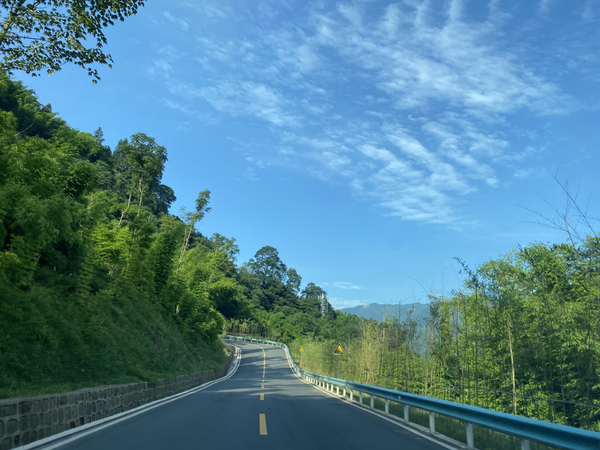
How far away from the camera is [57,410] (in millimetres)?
6508

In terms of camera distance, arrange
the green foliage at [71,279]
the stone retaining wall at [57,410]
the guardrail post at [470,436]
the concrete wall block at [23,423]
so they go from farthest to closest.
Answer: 1. the green foliage at [71,279]
2. the guardrail post at [470,436]
3. the concrete wall block at [23,423]
4. the stone retaining wall at [57,410]

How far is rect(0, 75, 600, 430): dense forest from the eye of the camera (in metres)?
9.73

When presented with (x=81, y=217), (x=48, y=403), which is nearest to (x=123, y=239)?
(x=81, y=217)

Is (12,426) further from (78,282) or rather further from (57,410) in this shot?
(78,282)

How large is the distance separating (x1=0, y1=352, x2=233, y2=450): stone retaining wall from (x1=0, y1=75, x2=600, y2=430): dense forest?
1.82ft

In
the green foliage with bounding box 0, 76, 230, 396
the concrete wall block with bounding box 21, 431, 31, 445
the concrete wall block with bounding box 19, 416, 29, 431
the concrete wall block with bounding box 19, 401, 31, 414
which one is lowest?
the concrete wall block with bounding box 21, 431, 31, 445

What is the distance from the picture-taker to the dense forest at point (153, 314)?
9.73 meters

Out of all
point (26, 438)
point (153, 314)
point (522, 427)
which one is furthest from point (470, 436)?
point (153, 314)

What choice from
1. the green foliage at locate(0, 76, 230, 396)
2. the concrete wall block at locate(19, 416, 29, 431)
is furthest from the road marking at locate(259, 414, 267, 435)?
the green foliage at locate(0, 76, 230, 396)

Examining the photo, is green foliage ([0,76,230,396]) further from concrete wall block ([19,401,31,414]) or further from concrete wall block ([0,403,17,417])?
concrete wall block ([0,403,17,417])

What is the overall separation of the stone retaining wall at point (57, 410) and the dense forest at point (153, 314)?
56 cm

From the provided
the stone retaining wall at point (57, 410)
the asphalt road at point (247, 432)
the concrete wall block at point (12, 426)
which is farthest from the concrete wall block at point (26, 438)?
the asphalt road at point (247, 432)

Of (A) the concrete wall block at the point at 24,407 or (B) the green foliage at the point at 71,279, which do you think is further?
(B) the green foliage at the point at 71,279

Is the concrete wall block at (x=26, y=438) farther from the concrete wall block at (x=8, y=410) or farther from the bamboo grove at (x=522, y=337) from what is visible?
the bamboo grove at (x=522, y=337)
